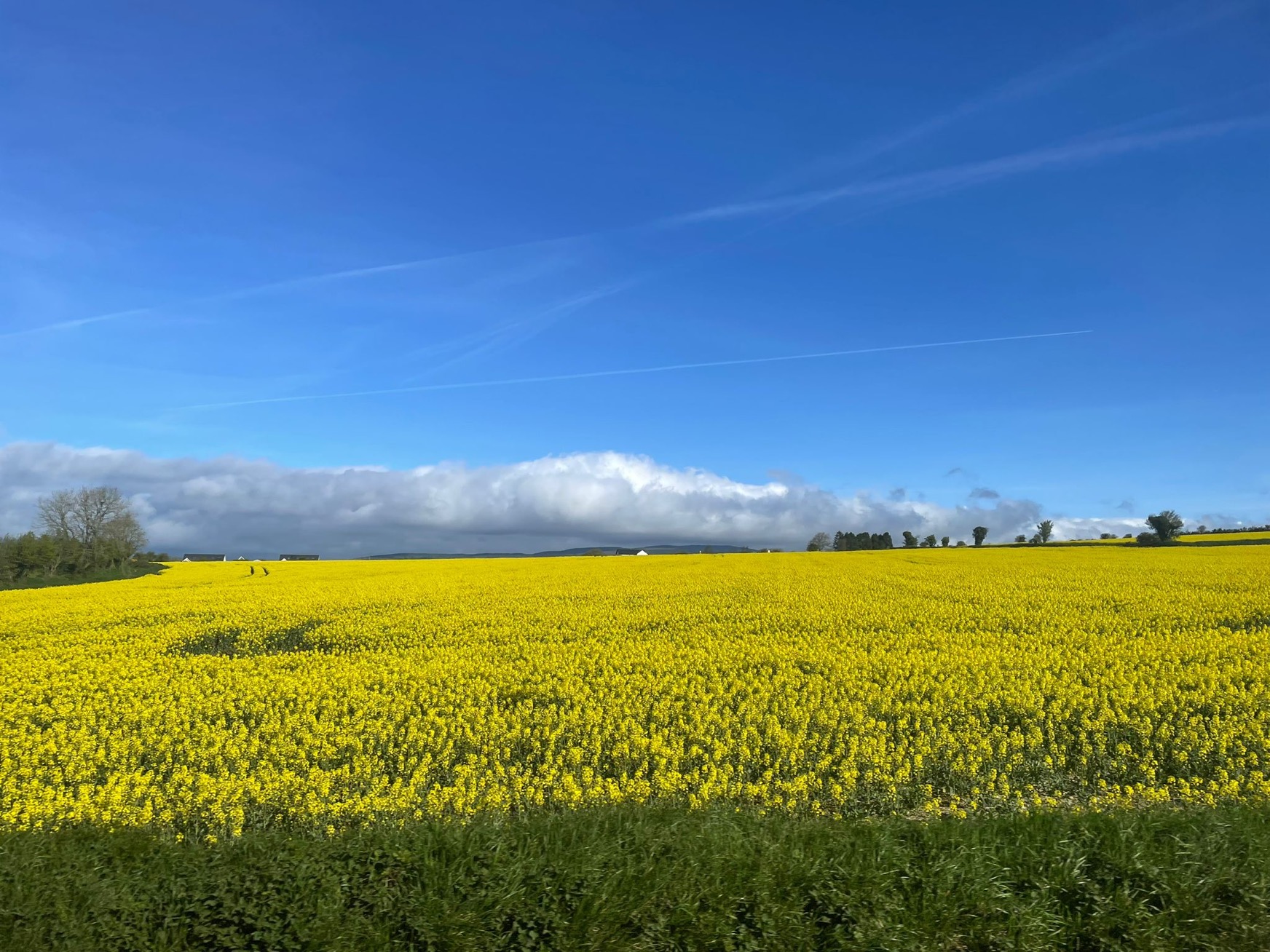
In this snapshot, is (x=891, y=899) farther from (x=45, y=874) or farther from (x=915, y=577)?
(x=915, y=577)

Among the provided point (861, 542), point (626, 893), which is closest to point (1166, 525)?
point (861, 542)

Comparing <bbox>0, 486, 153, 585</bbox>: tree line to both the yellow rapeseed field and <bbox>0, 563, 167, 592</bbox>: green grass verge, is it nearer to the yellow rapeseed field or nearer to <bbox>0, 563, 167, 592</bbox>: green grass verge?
<bbox>0, 563, 167, 592</bbox>: green grass verge

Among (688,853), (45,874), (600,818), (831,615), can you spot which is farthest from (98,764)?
(831,615)

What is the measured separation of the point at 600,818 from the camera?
18.0ft

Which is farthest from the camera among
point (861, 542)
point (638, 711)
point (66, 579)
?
point (861, 542)

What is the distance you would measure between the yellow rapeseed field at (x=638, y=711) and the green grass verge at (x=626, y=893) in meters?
1.87

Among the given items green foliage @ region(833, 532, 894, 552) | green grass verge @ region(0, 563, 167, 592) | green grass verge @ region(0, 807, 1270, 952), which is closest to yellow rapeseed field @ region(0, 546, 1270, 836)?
green grass verge @ region(0, 807, 1270, 952)

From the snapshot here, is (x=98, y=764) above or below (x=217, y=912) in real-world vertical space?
below

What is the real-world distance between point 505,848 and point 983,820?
343 centimetres

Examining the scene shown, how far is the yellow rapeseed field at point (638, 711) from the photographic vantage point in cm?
771

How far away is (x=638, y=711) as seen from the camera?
32.3ft

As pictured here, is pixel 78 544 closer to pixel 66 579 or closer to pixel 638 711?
pixel 66 579

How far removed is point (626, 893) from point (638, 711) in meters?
5.58

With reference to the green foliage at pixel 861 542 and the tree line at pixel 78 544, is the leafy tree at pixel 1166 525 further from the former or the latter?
the tree line at pixel 78 544
